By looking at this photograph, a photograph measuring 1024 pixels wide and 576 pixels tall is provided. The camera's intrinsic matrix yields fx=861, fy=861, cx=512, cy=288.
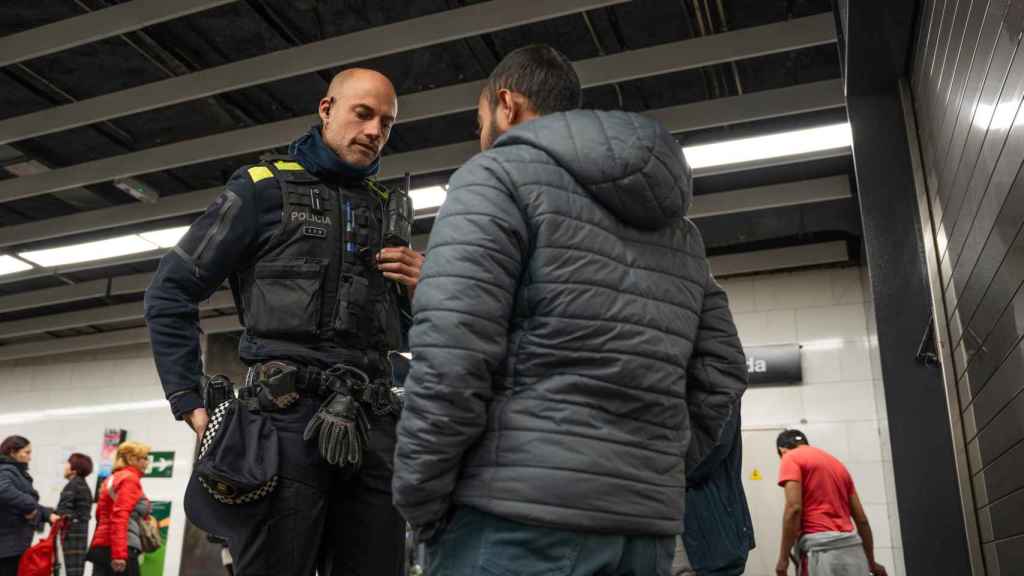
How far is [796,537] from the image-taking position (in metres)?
5.18

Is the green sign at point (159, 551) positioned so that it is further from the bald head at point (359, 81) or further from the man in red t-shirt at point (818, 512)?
the bald head at point (359, 81)

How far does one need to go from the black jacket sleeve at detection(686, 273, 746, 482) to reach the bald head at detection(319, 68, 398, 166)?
0.86m

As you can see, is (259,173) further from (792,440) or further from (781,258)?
(781,258)

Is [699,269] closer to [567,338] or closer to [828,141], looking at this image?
[567,338]

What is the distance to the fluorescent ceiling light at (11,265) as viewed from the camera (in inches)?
328

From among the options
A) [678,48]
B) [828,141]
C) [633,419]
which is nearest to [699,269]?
[633,419]

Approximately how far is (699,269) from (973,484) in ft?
5.58

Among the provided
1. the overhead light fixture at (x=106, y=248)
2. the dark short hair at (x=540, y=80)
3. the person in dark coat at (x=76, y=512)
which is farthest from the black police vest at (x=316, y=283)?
the overhead light fixture at (x=106, y=248)

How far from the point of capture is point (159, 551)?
1025 cm

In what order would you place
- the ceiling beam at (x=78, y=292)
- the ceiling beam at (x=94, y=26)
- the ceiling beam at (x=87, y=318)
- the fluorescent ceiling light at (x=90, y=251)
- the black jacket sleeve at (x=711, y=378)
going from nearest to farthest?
the black jacket sleeve at (x=711, y=378) → the ceiling beam at (x=94, y=26) → the fluorescent ceiling light at (x=90, y=251) → the ceiling beam at (x=78, y=292) → the ceiling beam at (x=87, y=318)

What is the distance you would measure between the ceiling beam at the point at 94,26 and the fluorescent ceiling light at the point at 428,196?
7.88 ft

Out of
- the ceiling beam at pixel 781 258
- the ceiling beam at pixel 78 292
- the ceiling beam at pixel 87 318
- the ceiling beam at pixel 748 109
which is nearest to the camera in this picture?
the ceiling beam at pixel 748 109

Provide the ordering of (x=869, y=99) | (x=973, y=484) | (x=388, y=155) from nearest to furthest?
(x=973, y=484)
(x=869, y=99)
(x=388, y=155)

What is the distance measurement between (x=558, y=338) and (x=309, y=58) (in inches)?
164
